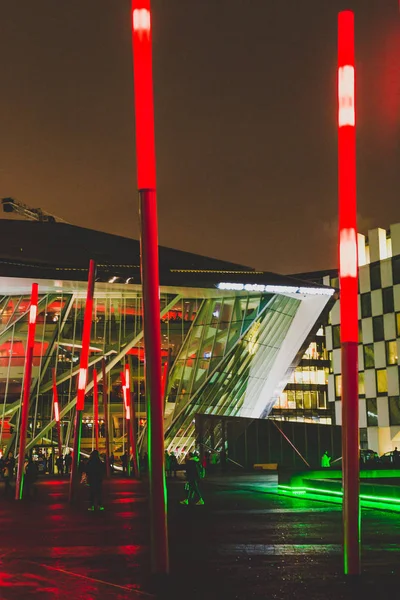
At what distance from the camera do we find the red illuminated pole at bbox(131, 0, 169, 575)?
8570 millimetres

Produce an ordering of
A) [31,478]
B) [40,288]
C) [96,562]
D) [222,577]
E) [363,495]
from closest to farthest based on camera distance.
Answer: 1. [222,577]
2. [96,562]
3. [363,495]
4. [31,478]
5. [40,288]

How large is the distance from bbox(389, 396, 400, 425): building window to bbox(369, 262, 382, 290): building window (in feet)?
31.1

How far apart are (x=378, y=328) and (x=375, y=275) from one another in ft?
14.9

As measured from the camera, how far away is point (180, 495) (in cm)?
2642

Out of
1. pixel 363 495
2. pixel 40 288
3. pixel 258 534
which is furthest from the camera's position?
pixel 40 288

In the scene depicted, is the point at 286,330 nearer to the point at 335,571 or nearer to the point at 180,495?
the point at 180,495

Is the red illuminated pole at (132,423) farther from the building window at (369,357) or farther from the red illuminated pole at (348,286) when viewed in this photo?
the red illuminated pole at (348,286)

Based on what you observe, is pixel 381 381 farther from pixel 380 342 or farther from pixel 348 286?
pixel 348 286

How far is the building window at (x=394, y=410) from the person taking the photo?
63344 millimetres

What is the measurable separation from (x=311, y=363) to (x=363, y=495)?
342ft

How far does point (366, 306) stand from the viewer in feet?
220

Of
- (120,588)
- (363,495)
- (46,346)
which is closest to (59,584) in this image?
(120,588)

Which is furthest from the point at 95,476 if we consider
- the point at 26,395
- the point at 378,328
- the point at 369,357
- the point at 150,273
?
the point at 369,357

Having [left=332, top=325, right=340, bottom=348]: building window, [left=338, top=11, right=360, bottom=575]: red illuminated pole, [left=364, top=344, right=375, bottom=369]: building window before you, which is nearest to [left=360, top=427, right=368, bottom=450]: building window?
[left=364, top=344, right=375, bottom=369]: building window
